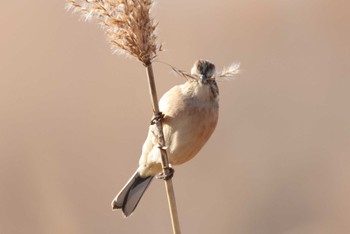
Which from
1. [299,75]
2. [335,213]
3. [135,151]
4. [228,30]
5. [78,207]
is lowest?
[335,213]

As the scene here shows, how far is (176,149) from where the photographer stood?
3.35 m

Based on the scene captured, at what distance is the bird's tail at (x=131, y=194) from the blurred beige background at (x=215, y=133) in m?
0.30

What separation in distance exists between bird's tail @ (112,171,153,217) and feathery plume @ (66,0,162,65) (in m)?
1.47

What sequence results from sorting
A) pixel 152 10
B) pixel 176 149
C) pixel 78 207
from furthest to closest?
1. pixel 78 207
2. pixel 176 149
3. pixel 152 10

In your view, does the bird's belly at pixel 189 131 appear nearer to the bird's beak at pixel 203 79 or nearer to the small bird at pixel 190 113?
the small bird at pixel 190 113

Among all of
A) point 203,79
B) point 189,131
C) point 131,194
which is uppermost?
point 203,79

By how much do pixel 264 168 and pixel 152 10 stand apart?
195cm

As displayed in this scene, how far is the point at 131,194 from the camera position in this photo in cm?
371

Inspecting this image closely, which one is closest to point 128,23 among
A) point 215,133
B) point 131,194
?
point 131,194

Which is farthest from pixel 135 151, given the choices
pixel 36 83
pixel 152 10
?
pixel 152 10

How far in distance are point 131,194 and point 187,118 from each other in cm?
61

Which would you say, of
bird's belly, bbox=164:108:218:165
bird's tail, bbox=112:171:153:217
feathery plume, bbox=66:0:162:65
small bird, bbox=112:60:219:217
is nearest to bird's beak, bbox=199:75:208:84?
small bird, bbox=112:60:219:217

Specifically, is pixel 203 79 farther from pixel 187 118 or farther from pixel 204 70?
pixel 187 118

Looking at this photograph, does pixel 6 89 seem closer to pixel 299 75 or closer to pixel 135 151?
pixel 135 151
